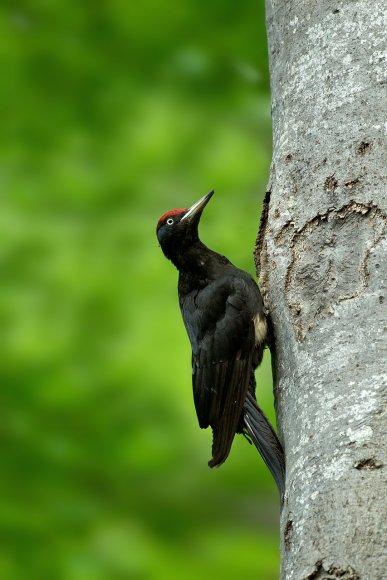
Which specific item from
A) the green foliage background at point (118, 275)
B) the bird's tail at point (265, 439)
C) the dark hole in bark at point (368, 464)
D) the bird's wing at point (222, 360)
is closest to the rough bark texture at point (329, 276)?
the dark hole in bark at point (368, 464)

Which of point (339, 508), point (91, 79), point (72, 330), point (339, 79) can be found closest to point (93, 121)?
point (91, 79)

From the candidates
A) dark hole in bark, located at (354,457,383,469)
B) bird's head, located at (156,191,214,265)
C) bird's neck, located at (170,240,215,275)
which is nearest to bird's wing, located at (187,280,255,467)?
bird's neck, located at (170,240,215,275)

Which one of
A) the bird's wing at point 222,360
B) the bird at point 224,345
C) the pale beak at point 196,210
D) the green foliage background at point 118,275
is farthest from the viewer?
the pale beak at point 196,210

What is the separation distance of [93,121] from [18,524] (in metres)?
2.18

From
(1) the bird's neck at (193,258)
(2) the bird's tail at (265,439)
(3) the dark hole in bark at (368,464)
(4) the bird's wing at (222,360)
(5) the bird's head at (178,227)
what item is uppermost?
(5) the bird's head at (178,227)

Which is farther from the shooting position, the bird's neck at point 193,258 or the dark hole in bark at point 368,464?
the bird's neck at point 193,258

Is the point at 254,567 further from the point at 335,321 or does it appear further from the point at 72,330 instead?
the point at 335,321

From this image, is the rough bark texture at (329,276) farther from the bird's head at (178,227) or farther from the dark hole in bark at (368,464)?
the bird's head at (178,227)

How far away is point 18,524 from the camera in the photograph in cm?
420

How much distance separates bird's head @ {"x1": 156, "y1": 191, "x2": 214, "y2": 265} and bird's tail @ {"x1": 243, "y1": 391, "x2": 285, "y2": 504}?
1.01 metres

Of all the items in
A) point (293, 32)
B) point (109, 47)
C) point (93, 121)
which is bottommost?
point (293, 32)

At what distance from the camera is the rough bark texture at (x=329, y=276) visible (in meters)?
2.23

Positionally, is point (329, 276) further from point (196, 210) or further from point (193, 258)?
point (196, 210)

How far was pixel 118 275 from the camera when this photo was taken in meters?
4.59
